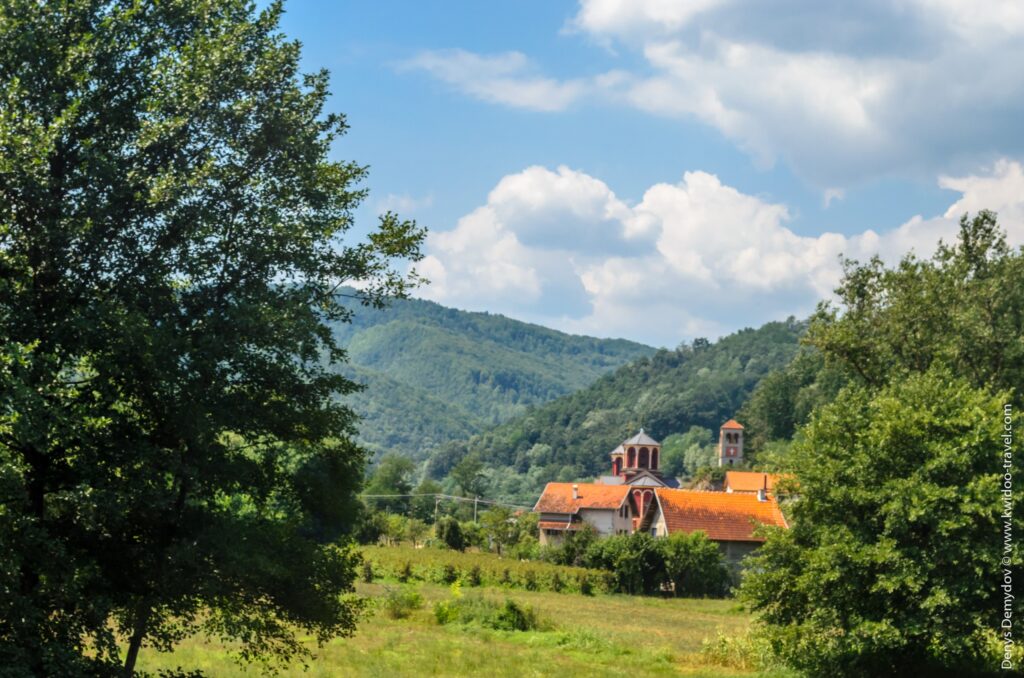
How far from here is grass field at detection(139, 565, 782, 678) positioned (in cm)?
2392

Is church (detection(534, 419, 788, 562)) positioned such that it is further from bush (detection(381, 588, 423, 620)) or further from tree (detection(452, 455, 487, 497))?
tree (detection(452, 455, 487, 497))

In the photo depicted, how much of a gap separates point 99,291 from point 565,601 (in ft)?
137

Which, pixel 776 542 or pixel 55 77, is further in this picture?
pixel 776 542

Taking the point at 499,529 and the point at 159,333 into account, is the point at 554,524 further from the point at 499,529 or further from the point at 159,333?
the point at 159,333

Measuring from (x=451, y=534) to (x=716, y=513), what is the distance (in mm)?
22251

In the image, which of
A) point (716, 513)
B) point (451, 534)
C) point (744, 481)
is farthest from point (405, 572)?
point (744, 481)

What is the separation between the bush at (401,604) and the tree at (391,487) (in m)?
70.8

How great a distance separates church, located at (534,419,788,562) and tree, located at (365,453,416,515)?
2473 centimetres

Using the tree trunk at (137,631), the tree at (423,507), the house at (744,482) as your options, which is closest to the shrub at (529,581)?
the tree trunk at (137,631)

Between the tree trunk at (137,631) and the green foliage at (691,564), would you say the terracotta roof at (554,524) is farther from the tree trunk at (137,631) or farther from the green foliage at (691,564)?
the tree trunk at (137,631)

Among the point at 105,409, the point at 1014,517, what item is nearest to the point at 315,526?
the point at 105,409

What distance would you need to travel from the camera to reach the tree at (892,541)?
21453 millimetres

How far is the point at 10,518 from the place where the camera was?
40.1 feet

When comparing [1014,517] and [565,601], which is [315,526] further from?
[565,601]
